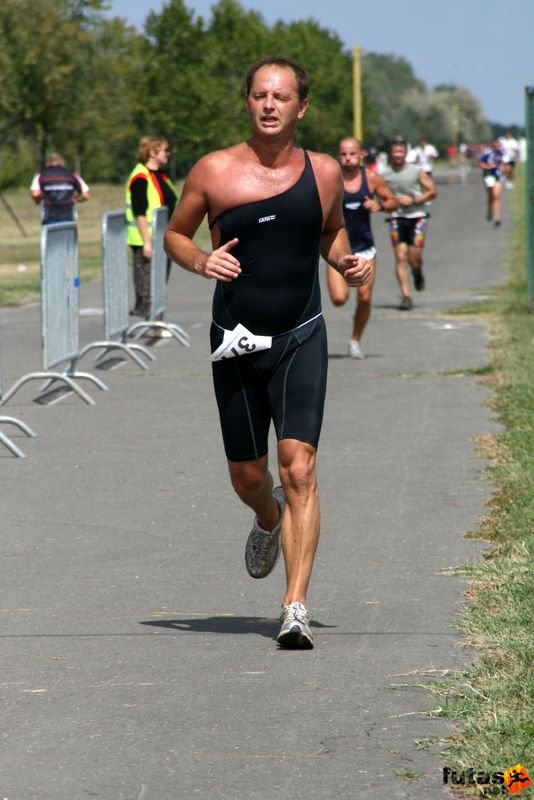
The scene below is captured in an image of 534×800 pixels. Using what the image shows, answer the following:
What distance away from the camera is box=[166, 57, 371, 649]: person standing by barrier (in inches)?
246

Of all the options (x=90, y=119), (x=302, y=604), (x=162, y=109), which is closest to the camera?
(x=302, y=604)

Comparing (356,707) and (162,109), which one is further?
(162,109)

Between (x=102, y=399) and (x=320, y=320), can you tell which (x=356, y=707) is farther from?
(x=102, y=399)

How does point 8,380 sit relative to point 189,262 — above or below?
below

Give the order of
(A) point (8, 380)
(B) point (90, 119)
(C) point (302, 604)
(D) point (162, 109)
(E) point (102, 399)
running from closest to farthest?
(C) point (302, 604)
(E) point (102, 399)
(A) point (8, 380)
(B) point (90, 119)
(D) point (162, 109)

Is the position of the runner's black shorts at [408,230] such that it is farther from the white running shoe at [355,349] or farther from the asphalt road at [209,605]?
the asphalt road at [209,605]

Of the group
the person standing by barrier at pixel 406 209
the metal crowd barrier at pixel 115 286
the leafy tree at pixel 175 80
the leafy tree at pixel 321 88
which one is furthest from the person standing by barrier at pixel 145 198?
the leafy tree at pixel 321 88

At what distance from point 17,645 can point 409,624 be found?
1.42m

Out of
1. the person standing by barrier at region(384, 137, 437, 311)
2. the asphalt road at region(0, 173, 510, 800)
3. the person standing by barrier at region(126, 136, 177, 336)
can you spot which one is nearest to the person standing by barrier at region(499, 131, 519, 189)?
the person standing by barrier at region(384, 137, 437, 311)

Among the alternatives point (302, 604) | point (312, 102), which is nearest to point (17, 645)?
point (302, 604)

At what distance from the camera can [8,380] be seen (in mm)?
14586
